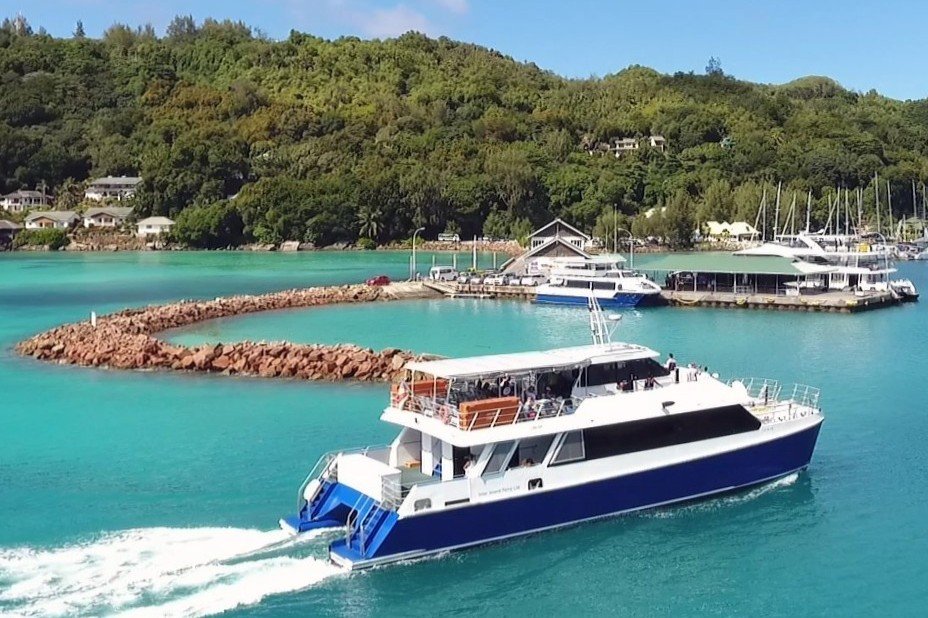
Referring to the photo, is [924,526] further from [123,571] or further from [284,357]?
[284,357]

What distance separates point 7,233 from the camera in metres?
123

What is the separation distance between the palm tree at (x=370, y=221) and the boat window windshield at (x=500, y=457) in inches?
3896

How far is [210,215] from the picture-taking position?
11775cm

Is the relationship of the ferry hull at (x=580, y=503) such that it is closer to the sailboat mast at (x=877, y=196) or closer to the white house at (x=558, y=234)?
the white house at (x=558, y=234)

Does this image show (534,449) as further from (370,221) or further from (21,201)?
(21,201)

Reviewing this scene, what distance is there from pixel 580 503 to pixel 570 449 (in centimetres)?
104

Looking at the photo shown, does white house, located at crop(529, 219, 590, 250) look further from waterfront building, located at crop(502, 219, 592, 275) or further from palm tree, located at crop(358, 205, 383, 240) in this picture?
palm tree, located at crop(358, 205, 383, 240)

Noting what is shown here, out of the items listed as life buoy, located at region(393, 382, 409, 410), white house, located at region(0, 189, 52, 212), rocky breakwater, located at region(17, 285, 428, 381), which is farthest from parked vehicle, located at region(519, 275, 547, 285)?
white house, located at region(0, 189, 52, 212)

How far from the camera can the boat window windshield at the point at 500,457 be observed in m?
17.6

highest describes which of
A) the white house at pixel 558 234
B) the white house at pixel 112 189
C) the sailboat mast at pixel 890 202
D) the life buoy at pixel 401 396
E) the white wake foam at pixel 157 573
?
the white house at pixel 112 189

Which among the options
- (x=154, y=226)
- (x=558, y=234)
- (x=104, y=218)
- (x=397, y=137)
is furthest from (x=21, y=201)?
(x=558, y=234)

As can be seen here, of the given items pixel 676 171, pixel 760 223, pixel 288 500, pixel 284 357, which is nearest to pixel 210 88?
pixel 676 171

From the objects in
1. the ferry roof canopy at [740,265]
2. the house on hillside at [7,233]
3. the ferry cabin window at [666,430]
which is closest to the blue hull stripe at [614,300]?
the ferry roof canopy at [740,265]

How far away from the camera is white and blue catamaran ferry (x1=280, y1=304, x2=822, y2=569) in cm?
1705
